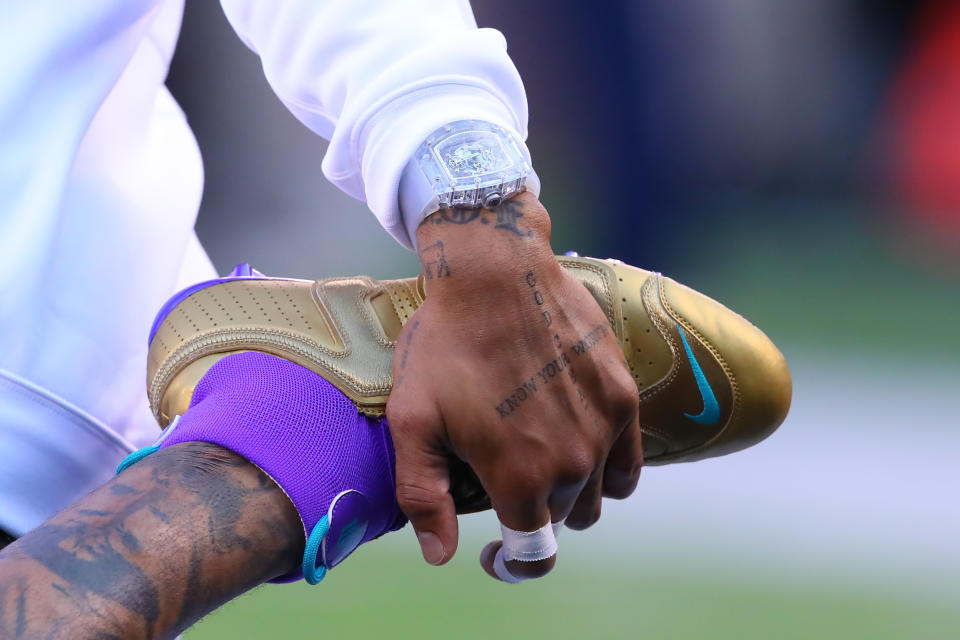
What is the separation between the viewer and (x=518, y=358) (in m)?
0.76

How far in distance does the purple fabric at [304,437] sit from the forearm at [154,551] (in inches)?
0.7

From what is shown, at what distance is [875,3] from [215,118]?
311 centimetres

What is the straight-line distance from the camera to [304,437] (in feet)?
2.61

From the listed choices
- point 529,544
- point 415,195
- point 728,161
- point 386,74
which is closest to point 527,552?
point 529,544

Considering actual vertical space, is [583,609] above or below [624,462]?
below

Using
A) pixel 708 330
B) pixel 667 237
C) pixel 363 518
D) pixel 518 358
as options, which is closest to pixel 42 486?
pixel 363 518

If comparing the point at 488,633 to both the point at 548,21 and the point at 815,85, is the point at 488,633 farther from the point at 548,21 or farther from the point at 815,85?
the point at 815,85

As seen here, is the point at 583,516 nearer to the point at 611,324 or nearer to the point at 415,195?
the point at 611,324

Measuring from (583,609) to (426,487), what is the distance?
129 centimetres

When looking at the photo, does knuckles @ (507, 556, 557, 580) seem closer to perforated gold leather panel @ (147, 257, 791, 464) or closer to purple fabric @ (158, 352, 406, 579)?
purple fabric @ (158, 352, 406, 579)

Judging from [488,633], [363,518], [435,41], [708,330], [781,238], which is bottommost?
[488,633]

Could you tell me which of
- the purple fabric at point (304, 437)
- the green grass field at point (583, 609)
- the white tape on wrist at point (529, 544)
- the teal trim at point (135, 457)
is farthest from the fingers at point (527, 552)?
the green grass field at point (583, 609)

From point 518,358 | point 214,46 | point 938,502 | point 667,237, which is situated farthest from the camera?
point 214,46

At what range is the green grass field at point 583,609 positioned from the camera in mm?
1868
